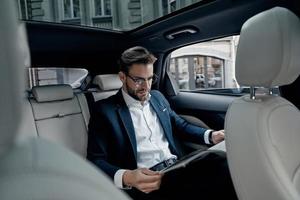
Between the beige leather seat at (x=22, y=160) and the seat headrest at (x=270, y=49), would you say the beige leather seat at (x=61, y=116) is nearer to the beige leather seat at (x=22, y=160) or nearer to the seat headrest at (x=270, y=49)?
the seat headrest at (x=270, y=49)

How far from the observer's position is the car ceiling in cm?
202

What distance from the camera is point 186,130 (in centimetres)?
229

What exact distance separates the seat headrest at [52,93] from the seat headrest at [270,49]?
1245mm

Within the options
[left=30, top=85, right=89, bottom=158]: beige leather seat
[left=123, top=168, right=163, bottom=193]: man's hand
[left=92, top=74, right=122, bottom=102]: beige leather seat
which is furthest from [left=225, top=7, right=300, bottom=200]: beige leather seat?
[left=92, top=74, right=122, bottom=102]: beige leather seat

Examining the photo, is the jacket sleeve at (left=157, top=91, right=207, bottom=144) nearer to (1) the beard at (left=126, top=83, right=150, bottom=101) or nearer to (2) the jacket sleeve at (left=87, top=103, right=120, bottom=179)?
(1) the beard at (left=126, top=83, right=150, bottom=101)

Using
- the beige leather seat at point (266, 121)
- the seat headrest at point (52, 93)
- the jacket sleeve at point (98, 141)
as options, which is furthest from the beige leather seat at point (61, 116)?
the beige leather seat at point (266, 121)

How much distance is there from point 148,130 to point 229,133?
0.79 meters

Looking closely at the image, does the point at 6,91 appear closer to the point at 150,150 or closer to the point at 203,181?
the point at 203,181

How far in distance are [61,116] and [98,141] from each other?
1.46 ft

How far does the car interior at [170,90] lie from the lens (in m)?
0.45

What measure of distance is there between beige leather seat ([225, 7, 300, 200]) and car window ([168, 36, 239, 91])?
40.5 inches

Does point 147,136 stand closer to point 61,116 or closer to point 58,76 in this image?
point 61,116

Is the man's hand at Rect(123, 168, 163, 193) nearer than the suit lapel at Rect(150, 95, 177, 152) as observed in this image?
Yes

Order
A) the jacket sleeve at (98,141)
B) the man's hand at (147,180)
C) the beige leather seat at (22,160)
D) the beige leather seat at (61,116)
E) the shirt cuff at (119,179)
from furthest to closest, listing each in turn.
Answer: the beige leather seat at (61,116) < the jacket sleeve at (98,141) < the shirt cuff at (119,179) < the man's hand at (147,180) < the beige leather seat at (22,160)
